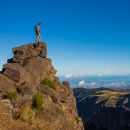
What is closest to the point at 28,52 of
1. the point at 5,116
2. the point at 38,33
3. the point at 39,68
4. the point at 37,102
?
the point at 38,33

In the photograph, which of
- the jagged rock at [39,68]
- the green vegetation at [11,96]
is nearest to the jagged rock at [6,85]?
the green vegetation at [11,96]

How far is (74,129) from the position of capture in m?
47.1

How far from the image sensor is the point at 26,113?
39562 millimetres

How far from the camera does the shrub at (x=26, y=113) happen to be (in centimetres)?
3841

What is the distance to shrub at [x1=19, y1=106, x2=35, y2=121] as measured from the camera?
38.4m

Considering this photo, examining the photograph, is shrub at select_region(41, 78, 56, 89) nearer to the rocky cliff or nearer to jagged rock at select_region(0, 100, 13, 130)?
the rocky cliff

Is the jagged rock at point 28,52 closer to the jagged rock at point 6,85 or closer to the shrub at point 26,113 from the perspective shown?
the jagged rock at point 6,85

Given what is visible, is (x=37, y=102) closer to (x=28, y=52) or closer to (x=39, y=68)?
(x=39, y=68)

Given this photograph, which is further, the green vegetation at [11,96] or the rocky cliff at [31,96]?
the green vegetation at [11,96]

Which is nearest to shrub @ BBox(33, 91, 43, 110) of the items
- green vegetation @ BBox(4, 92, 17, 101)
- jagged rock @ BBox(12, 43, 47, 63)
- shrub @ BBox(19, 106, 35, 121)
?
shrub @ BBox(19, 106, 35, 121)

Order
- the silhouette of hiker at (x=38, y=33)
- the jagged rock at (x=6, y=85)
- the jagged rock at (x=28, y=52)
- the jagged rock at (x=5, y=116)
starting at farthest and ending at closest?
the silhouette of hiker at (x=38, y=33)
the jagged rock at (x=28, y=52)
the jagged rock at (x=6, y=85)
the jagged rock at (x=5, y=116)

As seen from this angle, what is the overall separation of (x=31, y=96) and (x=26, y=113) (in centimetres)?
486

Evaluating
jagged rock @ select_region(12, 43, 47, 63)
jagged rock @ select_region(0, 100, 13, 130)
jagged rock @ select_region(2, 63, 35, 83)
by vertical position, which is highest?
jagged rock @ select_region(12, 43, 47, 63)

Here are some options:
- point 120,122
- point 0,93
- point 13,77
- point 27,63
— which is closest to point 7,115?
point 0,93
